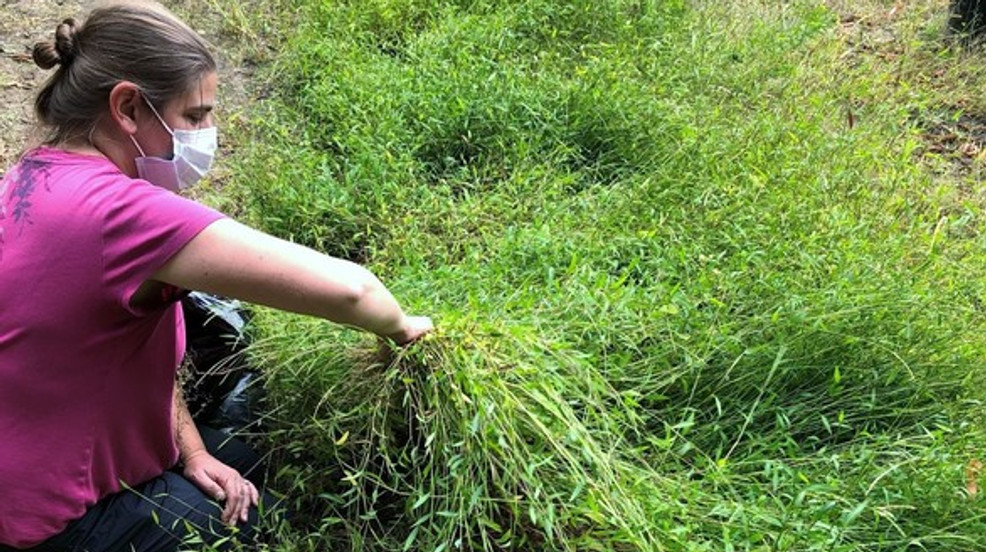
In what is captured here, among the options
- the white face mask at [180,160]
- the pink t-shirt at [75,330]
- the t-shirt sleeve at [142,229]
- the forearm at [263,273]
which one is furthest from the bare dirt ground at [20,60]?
the forearm at [263,273]

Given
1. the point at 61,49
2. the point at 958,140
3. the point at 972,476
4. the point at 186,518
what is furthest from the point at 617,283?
the point at 958,140

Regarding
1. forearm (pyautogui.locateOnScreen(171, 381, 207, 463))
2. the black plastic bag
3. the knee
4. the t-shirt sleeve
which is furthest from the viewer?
the black plastic bag

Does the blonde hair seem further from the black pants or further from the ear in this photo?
the black pants

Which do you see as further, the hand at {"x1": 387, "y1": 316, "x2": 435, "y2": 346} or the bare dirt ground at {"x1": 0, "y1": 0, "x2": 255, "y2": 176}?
the bare dirt ground at {"x1": 0, "y1": 0, "x2": 255, "y2": 176}

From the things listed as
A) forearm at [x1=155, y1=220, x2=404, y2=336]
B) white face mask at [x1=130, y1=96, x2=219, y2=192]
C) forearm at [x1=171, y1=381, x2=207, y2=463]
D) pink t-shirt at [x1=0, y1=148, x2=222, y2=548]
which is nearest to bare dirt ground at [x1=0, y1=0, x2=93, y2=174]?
forearm at [x1=171, y1=381, x2=207, y2=463]

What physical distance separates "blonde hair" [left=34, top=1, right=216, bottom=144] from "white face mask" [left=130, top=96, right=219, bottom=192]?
77mm

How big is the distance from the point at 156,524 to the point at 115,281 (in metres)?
0.71

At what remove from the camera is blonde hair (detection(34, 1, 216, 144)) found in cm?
184

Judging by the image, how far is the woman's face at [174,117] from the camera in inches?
75.0

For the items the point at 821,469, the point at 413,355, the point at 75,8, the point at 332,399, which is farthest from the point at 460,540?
the point at 75,8

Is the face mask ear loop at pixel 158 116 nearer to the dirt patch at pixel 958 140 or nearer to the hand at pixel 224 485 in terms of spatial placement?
the hand at pixel 224 485

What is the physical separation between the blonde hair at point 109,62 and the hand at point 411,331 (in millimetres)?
714

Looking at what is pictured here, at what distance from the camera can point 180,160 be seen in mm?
1984

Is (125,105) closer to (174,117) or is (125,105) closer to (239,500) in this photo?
(174,117)
